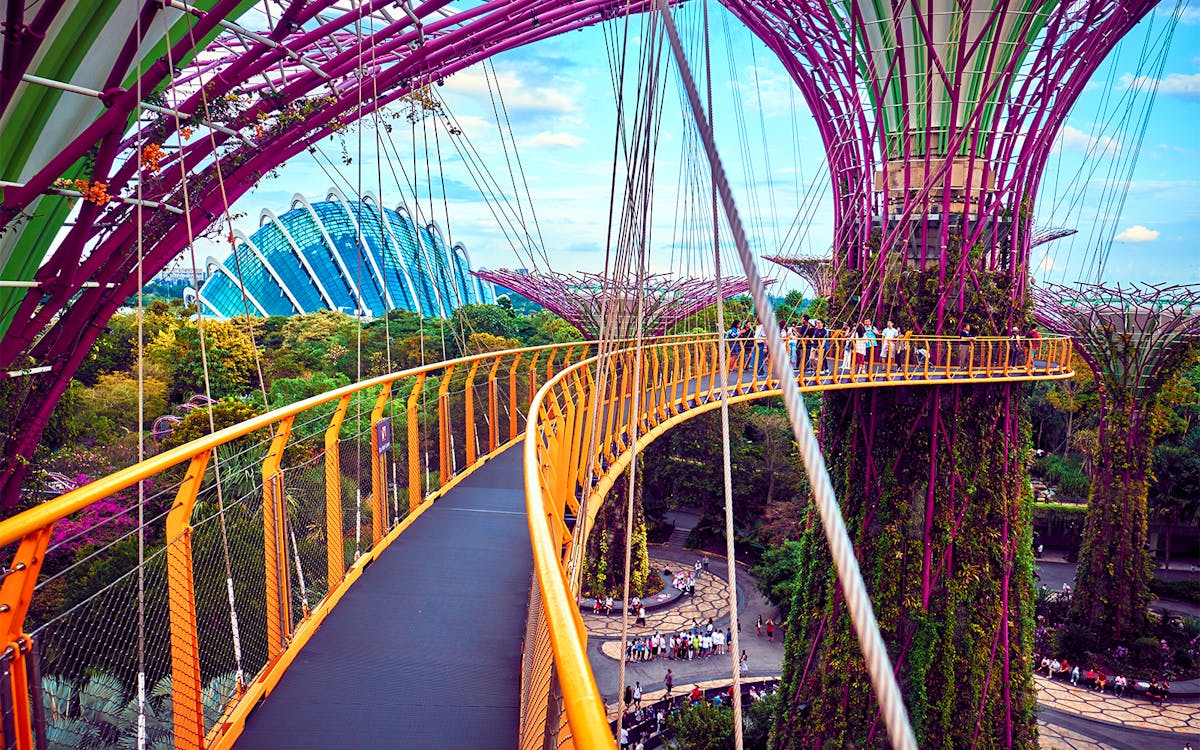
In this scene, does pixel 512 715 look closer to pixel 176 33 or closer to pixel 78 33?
pixel 78 33

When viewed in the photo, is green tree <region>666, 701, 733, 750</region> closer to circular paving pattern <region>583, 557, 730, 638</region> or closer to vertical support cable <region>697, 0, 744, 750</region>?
circular paving pattern <region>583, 557, 730, 638</region>

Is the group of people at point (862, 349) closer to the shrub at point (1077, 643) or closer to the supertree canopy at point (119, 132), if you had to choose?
the supertree canopy at point (119, 132)

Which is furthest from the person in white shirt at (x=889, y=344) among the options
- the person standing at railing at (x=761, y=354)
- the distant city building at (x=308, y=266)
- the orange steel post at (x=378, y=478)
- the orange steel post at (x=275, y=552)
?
the distant city building at (x=308, y=266)

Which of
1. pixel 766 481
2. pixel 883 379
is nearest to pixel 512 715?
pixel 883 379

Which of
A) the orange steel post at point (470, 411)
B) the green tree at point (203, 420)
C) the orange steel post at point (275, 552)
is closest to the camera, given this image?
the orange steel post at point (275, 552)

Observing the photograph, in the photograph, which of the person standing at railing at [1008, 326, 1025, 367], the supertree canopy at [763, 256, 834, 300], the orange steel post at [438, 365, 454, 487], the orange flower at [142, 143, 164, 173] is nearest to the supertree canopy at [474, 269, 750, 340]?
the supertree canopy at [763, 256, 834, 300]

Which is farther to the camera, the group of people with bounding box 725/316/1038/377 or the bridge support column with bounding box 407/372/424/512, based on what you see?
the group of people with bounding box 725/316/1038/377

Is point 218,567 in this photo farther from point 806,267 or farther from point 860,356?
point 806,267
